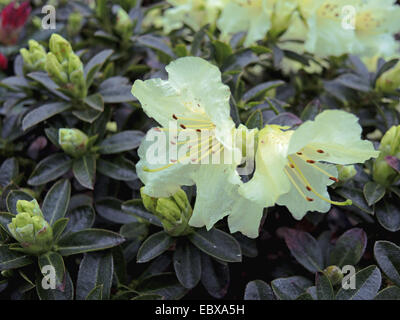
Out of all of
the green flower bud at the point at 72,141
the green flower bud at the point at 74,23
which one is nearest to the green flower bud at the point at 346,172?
the green flower bud at the point at 72,141

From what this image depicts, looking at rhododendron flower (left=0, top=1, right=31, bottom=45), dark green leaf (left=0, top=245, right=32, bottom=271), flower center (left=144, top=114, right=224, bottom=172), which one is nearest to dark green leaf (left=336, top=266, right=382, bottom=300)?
flower center (left=144, top=114, right=224, bottom=172)

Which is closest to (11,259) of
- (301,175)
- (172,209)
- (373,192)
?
(172,209)

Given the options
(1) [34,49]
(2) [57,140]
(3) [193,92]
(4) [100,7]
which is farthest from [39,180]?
(4) [100,7]

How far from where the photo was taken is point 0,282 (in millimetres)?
1138

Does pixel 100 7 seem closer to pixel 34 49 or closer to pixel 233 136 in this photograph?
pixel 34 49

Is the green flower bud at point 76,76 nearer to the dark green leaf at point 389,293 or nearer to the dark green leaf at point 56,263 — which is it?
the dark green leaf at point 56,263

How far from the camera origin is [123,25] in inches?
64.4

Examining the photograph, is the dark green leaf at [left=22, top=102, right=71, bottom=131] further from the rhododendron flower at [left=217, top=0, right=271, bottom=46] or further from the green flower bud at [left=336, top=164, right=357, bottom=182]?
the green flower bud at [left=336, top=164, right=357, bottom=182]

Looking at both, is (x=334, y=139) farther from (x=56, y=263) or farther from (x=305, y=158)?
(x=56, y=263)

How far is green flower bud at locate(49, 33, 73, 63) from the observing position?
1282mm

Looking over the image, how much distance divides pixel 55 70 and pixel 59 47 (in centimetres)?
7

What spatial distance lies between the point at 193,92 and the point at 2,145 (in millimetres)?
817

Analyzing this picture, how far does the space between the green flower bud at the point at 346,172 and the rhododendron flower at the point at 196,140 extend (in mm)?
323

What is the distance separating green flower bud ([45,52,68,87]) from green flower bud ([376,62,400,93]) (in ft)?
3.49
